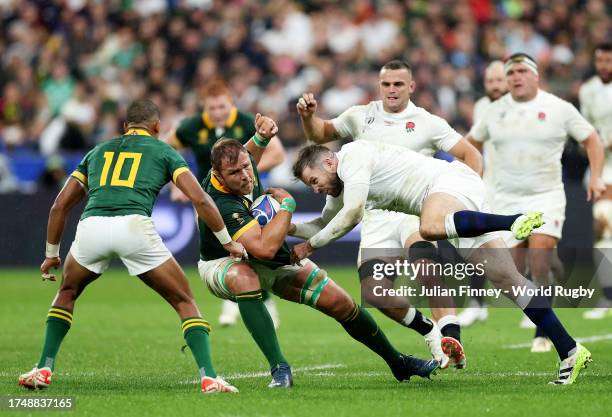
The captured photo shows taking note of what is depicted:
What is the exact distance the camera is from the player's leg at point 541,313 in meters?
8.62

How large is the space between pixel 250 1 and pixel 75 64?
368 cm

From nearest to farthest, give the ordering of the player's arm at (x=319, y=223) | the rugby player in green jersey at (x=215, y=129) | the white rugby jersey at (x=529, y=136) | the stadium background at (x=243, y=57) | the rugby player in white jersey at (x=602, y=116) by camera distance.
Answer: the player's arm at (x=319, y=223), the white rugby jersey at (x=529, y=136), the rugby player in green jersey at (x=215, y=129), the rugby player in white jersey at (x=602, y=116), the stadium background at (x=243, y=57)

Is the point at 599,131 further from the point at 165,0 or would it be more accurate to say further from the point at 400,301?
the point at 165,0

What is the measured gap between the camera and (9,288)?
1772 cm

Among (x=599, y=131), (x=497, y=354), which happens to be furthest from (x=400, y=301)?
(x=599, y=131)

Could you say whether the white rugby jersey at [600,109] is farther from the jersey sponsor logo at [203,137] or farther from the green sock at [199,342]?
the green sock at [199,342]

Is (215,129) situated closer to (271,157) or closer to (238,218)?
(271,157)

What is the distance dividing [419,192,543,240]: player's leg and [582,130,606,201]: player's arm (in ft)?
8.68

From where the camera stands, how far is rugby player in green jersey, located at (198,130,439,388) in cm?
842

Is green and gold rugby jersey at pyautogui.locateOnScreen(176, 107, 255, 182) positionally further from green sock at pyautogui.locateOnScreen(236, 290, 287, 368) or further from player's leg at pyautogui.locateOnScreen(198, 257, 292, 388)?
green sock at pyautogui.locateOnScreen(236, 290, 287, 368)

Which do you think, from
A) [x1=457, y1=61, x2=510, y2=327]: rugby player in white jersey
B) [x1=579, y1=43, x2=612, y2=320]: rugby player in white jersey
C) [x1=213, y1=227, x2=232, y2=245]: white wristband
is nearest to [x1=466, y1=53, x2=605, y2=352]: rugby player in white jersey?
[x1=457, y1=61, x2=510, y2=327]: rugby player in white jersey

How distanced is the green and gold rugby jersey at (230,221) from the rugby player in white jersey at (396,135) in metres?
1.42

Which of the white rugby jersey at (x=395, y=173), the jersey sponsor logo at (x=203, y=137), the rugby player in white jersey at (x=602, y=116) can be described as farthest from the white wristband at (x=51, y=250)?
the rugby player in white jersey at (x=602, y=116)

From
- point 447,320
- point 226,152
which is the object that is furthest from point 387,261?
point 226,152
